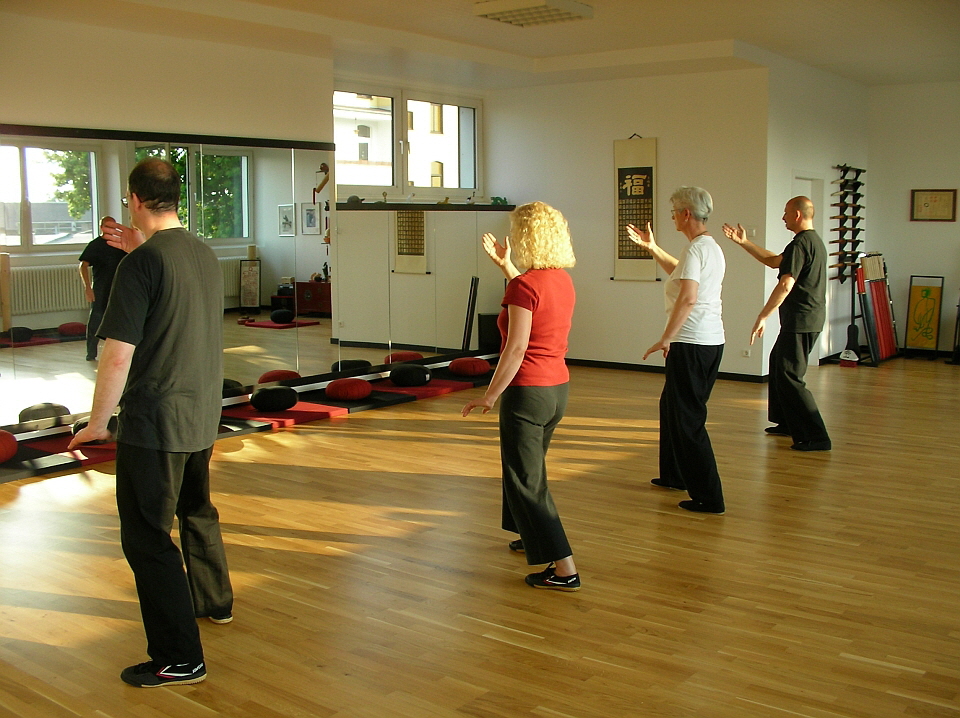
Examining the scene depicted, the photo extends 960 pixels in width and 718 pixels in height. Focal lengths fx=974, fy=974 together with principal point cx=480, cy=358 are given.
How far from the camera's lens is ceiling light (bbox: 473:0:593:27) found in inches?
251

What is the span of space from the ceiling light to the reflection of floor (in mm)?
2732

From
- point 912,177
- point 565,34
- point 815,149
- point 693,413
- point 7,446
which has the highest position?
point 565,34

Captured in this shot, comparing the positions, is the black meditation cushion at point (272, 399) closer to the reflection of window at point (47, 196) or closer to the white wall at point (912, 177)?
the reflection of window at point (47, 196)

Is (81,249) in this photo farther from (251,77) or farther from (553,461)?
(553,461)

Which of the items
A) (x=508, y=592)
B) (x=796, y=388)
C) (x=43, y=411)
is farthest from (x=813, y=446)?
(x=43, y=411)

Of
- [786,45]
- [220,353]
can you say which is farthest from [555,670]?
[786,45]

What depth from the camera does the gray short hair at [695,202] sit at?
4.55 metres

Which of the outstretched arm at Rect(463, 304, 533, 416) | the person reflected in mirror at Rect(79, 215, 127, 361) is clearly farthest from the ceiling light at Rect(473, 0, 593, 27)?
the outstretched arm at Rect(463, 304, 533, 416)

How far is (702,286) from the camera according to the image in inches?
176

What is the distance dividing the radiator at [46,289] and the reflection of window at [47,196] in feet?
0.53

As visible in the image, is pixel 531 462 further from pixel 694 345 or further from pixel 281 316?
pixel 281 316

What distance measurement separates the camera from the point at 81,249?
601cm

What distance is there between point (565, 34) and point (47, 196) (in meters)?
4.12

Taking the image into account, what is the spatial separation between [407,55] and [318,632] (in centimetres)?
580
